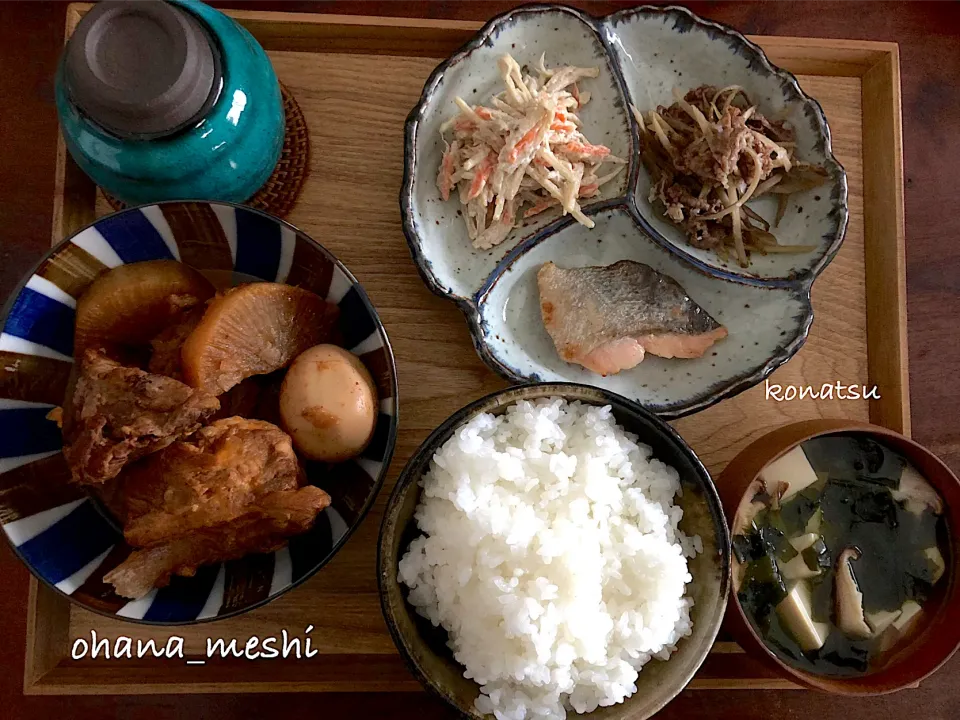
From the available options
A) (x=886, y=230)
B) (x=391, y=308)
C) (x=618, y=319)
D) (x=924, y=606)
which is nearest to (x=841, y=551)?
(x=924, y=606)

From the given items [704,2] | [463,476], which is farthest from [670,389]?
[704,2]

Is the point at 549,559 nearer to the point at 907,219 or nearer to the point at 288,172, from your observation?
the point at 288,172

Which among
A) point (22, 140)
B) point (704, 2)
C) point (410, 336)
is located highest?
point (704, 2)

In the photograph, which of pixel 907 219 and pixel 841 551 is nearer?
pixel 841 551

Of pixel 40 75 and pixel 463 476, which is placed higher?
pixel 40 75

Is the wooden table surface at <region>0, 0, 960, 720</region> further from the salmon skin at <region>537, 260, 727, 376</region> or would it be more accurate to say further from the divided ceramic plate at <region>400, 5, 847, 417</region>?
the salmon skin at <region>537, 260, 727, 376</region>

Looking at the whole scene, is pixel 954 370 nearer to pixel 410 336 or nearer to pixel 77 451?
pixel 410 336
